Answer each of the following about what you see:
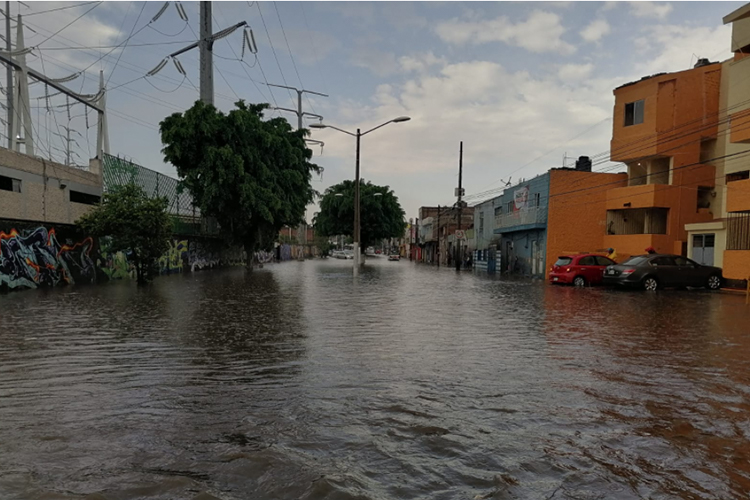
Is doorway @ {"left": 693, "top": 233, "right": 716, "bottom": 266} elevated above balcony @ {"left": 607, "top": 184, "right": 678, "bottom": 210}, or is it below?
below

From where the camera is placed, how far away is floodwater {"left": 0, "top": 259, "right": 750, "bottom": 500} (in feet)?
10.6

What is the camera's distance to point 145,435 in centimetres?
394

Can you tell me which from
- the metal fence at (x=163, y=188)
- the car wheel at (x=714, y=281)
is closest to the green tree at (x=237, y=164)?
the metal fence at (x=163, y=188)

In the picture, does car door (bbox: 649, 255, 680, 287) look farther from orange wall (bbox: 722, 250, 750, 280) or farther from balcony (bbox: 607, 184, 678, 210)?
balcony (bbox: 607, 184, 678, 210)

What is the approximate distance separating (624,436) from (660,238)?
25.8 m

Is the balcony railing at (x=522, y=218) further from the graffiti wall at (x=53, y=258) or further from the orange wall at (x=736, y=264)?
the graffiti wall at (x=53, y=258)

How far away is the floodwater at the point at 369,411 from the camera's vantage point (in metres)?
3.24

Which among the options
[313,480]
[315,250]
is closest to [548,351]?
[313,480]

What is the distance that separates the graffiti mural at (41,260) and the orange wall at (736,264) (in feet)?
83.0


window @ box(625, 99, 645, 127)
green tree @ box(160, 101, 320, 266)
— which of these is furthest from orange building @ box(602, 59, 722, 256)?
green tree @ box(160, 101, 320, 266)

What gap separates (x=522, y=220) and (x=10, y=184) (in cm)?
2836

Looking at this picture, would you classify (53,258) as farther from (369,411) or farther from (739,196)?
(739,196)

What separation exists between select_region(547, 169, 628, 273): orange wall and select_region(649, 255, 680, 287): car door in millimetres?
9792

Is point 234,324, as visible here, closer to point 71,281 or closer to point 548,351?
point 548,351
